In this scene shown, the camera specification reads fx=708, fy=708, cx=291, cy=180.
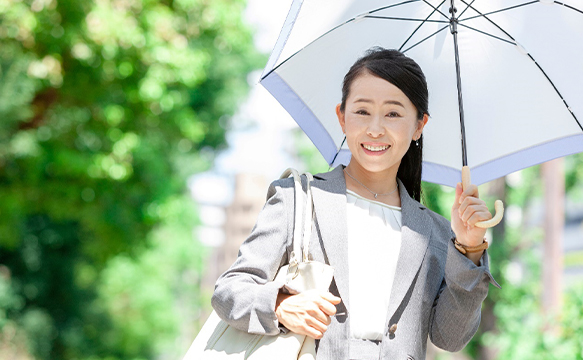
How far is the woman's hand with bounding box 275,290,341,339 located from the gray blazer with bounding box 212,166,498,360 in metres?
0.04

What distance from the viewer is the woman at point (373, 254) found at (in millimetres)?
2178

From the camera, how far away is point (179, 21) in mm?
9961

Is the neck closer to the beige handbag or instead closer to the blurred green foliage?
the beige handbag

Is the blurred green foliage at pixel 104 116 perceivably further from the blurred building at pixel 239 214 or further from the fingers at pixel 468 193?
the blurred building at pixel 239 214

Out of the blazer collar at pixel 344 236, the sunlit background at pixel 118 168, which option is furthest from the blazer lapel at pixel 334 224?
the sunlit background at pixel 118 168

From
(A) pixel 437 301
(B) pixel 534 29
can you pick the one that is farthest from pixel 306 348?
(B) pixel 534 29

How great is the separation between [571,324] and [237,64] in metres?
7.76

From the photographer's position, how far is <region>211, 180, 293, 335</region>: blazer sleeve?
2.12 metres

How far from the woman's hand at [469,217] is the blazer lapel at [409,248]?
15 centimetres

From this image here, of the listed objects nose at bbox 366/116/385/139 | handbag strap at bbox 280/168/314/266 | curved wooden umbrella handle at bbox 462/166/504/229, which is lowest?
handbag strap at bbox 280/168/314/266

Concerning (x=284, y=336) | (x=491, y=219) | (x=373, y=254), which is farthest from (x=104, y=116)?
(x=491, y=219)

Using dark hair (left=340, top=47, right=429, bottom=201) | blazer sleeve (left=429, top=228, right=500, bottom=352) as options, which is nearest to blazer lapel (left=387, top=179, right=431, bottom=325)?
blazer sleeve (left=429, top=228, right=500, bottom=352)

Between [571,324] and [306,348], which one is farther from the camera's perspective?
[571,324]

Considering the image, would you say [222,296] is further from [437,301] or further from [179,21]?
[179,21]
